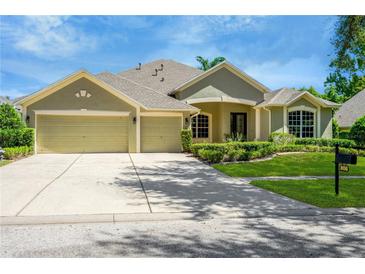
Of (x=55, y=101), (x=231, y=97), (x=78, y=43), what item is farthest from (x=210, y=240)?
(x=231, y=97)

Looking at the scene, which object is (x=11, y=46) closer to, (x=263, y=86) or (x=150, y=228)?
(x=150, y=228)

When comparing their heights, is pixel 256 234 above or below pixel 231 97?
below

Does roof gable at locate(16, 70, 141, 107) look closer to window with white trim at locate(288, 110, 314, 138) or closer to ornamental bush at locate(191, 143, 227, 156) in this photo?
ornamental bush at locate(191, 143, 227, 156)

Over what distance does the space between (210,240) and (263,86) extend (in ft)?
62.2

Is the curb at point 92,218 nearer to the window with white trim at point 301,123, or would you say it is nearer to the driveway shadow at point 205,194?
the driveway shadow at point 205,194

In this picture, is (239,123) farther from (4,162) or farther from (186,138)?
(4,162)

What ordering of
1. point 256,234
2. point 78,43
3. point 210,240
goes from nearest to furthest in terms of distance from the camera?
point 210,240 → point 256,234 → point 78,43

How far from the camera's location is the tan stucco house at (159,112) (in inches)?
696

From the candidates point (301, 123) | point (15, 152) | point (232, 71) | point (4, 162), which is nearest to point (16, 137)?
point (15, 152)

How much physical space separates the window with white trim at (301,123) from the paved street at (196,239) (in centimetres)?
1621

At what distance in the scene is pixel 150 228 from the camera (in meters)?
5.50

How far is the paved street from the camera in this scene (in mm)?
4367

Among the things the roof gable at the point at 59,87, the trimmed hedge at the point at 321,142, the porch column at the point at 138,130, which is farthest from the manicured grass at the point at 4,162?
the trimmed hedge at the point at 321,142

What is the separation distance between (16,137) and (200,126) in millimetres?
11878
